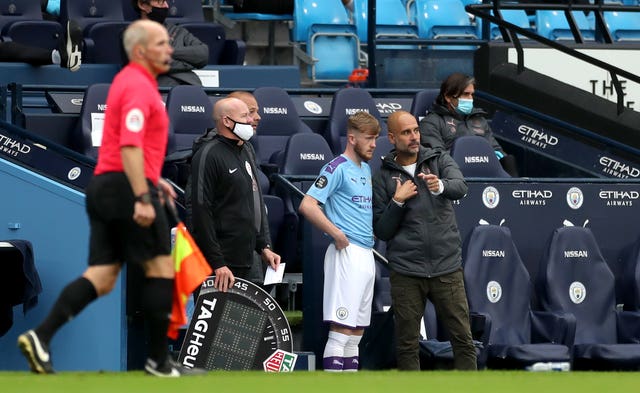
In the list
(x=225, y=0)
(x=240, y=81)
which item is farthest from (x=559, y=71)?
(x=225, y=0)

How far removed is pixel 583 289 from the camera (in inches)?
482

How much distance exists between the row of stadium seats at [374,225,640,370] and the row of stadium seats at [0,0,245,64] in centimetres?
500

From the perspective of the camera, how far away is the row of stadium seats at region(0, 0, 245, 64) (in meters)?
15.5

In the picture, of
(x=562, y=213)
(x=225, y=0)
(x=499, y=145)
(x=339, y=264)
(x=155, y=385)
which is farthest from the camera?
(x=225, y=0)

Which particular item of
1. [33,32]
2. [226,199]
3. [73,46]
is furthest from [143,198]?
[33,32]

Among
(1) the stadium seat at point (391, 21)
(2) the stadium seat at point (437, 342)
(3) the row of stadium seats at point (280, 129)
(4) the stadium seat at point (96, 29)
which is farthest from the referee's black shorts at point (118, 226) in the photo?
(1) the stadium seat at point (391, 21)

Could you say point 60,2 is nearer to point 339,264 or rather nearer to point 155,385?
point 339,264

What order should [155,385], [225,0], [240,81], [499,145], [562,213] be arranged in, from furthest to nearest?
1. [225,0]
2. [240,81]
3. [499,145]
4. [562,213]
5. [155,385]

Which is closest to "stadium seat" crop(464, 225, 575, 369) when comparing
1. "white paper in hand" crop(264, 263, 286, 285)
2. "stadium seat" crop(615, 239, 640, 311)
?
"stadium seat" crop(615, 239, 640, 311)

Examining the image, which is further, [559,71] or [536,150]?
[559,71]

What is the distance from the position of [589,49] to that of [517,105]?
1478 mm

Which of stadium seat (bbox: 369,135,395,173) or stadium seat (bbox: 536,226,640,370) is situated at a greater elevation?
stadium seat (bbox: 369,135,395,173)

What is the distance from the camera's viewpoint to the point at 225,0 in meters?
18.8

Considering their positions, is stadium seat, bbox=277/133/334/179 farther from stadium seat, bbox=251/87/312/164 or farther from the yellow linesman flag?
the yellow linesman flag
